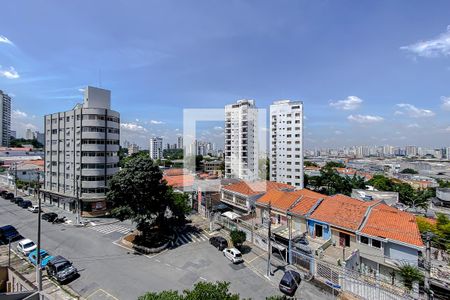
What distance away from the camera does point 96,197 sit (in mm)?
31391

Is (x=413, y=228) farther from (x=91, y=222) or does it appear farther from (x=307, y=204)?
Result: (x=91, y=222)

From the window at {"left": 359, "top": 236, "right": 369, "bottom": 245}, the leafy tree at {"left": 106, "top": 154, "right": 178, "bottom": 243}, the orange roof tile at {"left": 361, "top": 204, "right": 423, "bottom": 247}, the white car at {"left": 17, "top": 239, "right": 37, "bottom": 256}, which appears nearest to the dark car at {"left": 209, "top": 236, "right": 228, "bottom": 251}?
the leafy tree at {"left": 106, "top": 154, "right": 178, "bottom": 243}

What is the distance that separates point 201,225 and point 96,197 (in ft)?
51.2

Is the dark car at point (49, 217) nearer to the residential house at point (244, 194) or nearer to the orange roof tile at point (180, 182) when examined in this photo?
the orange roof tile at point (180, 182)

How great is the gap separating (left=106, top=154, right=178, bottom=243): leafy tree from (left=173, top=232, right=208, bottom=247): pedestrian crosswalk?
177 cm

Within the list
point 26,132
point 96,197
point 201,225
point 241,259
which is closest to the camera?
point 241,259

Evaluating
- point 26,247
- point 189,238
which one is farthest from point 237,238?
point 26,247

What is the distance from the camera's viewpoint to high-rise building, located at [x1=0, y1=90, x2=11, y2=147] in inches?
4361

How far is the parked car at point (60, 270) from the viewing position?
15.7 meters

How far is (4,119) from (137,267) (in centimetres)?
14338

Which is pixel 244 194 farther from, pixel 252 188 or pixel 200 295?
pixel 200 295

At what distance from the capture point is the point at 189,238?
24094 mm

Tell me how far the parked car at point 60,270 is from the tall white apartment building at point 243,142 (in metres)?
42.3

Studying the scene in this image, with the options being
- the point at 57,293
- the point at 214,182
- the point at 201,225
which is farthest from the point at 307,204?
the point at 57,293
